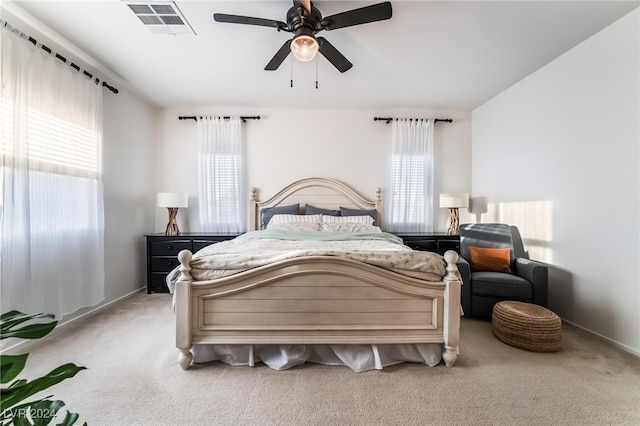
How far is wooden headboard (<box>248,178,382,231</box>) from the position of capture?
387 cm

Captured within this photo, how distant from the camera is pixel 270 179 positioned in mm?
3914

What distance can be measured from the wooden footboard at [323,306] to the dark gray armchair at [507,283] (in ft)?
3.09

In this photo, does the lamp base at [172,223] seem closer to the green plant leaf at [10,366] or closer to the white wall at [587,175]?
the green plant leaf at [10,366]

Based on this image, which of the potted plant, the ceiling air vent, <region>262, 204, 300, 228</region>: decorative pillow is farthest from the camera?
<region>262, 204, 300, 228</region>: decorative pillow

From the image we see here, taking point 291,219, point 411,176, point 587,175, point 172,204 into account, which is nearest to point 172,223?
point 172,204

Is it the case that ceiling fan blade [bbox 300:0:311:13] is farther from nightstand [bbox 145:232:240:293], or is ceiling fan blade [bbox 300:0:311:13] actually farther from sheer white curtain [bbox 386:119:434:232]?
nightstand [bbox 145:232:240:293]

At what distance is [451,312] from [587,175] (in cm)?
190

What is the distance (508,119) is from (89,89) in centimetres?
469

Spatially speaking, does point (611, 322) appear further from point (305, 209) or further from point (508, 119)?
point (305, 209)

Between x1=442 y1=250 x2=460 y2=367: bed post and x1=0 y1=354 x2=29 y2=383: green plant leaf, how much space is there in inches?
78.0

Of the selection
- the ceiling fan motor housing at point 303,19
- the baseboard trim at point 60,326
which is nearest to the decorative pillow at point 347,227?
the ceiling fan motor housing at point 303,19

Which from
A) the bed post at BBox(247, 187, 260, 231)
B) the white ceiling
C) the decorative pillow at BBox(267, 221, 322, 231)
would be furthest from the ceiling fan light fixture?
the bed post at BBox(247, 187, 260, 231)

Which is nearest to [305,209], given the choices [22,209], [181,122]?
[181,122]

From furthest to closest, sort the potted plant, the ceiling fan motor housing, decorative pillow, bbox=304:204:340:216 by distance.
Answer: decorative pillow, bbox=304:204:340:216, the ceiling fan motor housing, the potted plant
